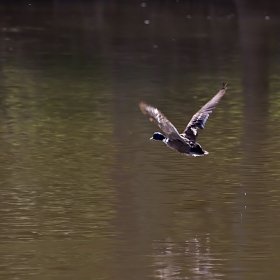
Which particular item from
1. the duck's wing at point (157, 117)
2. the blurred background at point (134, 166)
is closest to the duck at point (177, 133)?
the duck's wing at point (157, 117)

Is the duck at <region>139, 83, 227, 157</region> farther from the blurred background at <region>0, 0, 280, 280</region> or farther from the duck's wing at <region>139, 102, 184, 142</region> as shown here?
the blurred background at <region>0, 0, 280, 280</region>

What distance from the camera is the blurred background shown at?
9.10m

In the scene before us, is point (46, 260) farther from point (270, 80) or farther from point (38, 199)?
point (270, 80)

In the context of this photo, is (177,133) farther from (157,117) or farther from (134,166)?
(134,166)

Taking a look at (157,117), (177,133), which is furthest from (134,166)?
(157,117)

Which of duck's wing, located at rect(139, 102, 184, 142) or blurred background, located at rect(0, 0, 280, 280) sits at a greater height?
duck's wing, located at rect(139, 102, 184, 142)

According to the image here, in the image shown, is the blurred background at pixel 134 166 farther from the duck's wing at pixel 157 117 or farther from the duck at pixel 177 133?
the duck's wing at pixel 157 117

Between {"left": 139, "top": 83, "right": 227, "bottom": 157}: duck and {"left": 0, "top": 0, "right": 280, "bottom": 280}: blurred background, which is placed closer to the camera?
{"left": 0, "top": 0, "right": 280, "bottom": 280}: blurred background

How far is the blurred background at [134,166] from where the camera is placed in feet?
29.9

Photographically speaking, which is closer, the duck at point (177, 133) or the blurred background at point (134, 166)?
the blurred background at point (134, 166)

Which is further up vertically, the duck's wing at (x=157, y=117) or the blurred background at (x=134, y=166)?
the duck's wing at (x=157, y=117)

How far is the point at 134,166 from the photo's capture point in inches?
504

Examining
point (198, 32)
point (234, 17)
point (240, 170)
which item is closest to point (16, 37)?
point (198, 32)

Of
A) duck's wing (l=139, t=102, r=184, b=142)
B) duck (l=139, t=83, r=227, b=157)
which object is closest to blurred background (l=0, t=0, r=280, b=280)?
duck (l=139, t=83, r=227, b=157)
